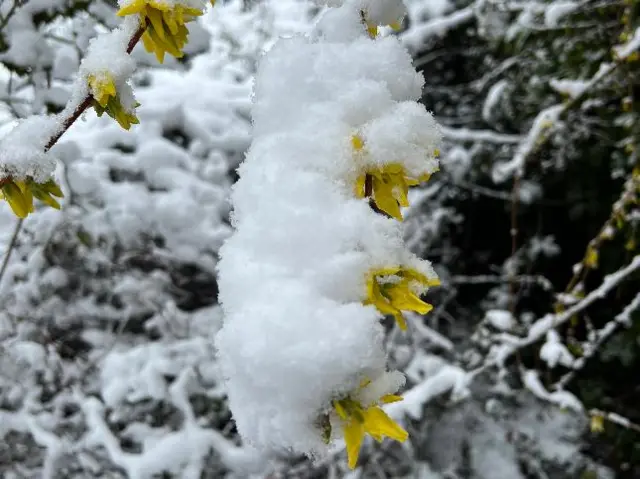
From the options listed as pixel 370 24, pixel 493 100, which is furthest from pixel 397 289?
pixel 493 100

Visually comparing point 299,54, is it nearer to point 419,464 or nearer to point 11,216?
point 11,216

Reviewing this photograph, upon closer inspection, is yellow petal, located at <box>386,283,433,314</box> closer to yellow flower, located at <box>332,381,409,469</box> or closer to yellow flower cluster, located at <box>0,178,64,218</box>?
yellow flower, located at <box>332,381,409,469</box>

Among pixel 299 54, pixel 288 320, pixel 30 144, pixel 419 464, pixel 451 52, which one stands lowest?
pixel 419 464

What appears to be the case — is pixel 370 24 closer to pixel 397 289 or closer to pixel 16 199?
pixel 397 289

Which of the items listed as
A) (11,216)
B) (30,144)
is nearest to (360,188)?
(30,144)

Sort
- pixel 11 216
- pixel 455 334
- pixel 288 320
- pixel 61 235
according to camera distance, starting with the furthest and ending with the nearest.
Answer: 1. pixel 455 334
2. pixel 61 235
3. pixel 11 216
4. pixel 288 320

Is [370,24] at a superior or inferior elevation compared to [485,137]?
inferior
